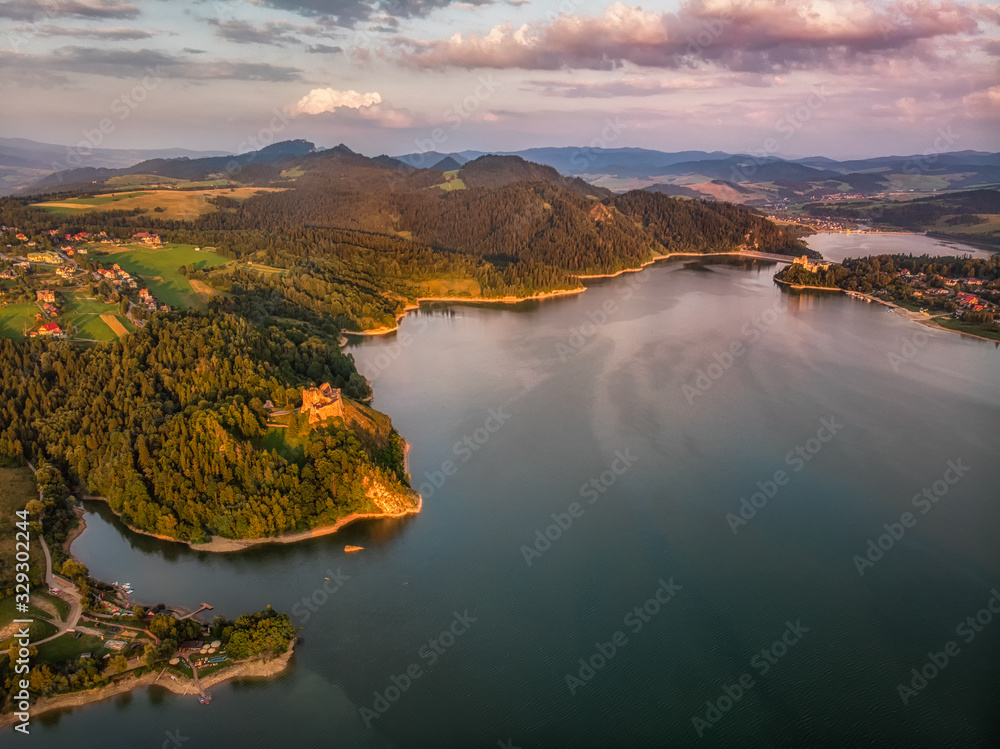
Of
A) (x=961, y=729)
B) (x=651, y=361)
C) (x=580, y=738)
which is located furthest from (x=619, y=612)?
(x=651, y=361)

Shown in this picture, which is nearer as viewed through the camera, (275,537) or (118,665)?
(118,665)

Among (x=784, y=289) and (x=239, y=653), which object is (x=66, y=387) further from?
(x=784, y=289)

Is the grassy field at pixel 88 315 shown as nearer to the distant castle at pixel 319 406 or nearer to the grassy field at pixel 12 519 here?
the grassy field at pixel 12 519

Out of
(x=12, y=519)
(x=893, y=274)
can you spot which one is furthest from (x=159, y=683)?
(x=893, y=274)

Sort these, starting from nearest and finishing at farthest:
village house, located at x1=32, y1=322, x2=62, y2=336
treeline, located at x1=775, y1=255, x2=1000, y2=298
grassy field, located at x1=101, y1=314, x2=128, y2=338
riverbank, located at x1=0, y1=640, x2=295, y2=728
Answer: riverbank, located at x1=0, y1=640, x2=295, y2=728 → village house, located at x1=32, y1=322, x2=62, y2=336 → grassy field, located at x1=101, y1=314, x2=128, y2=338 → treeline, located at x1=775, y1=255, x2=1000, y2=298

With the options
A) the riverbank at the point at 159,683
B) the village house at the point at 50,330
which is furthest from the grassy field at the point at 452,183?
the riverbank at the point at 159,683

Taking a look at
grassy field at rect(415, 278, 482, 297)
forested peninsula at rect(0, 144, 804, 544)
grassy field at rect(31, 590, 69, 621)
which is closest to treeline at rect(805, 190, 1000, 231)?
forested peninsula at rect(0, 144, 804, 544)

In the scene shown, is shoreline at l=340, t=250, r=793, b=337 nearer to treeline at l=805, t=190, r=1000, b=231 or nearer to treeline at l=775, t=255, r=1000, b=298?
treeline at l=775, t=255, r=1000, b=298

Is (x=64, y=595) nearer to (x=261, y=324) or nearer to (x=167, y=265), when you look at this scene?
(x=261, y=324)

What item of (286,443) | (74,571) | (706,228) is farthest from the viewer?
(706,228)
